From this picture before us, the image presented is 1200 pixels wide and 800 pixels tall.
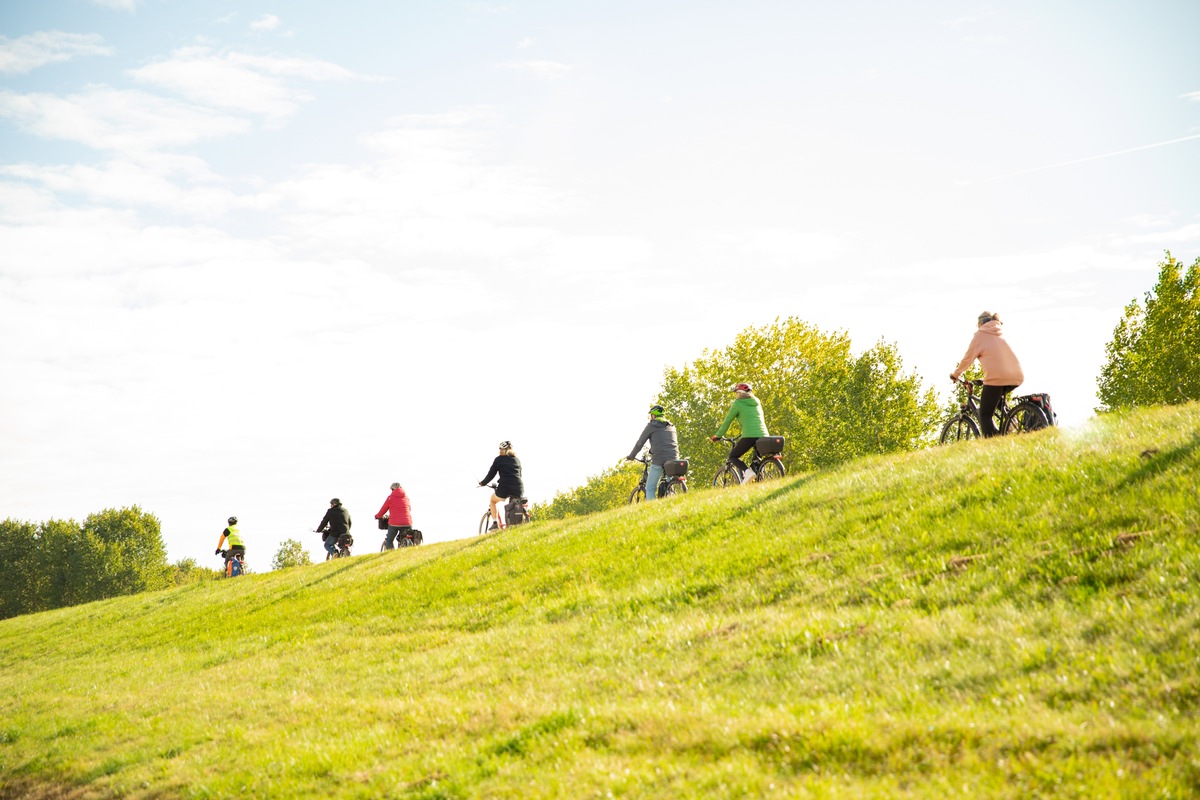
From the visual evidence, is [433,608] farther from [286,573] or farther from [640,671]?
[286,573]

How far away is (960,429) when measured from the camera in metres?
19.9

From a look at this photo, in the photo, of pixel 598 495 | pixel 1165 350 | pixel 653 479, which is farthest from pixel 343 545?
pixel 598 495

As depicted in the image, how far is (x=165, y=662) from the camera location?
18484 mm

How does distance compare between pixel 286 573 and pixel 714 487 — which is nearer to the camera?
pixel 714 487

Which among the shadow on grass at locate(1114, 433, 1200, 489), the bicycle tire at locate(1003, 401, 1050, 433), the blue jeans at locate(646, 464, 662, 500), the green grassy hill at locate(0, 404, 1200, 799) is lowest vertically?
the green grassy hill at locate(0, 404, 1200, 799)

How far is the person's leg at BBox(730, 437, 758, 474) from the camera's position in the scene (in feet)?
71.8

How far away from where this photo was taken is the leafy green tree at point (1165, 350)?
43.4 m

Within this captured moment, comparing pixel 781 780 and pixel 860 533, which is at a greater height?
pixel 860 533

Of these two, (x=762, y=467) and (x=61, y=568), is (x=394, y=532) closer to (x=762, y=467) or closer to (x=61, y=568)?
(x=762, y=467)

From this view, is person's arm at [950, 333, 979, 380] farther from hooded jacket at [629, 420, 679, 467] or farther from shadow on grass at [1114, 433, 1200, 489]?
hooded jacket at [629, 420, 679, 467]

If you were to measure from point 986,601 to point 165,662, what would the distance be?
1714 centimetres

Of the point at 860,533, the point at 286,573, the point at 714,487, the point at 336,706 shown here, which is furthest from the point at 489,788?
the point at 286,573

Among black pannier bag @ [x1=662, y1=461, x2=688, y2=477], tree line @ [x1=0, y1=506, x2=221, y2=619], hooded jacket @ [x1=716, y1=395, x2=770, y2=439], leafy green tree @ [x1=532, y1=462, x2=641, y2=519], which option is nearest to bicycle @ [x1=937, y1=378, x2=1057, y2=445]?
hooded jacket @ [x1=716, y1=395, x2=770, y2=439]

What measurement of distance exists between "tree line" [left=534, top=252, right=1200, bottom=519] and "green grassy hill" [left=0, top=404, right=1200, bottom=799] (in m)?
29.2
